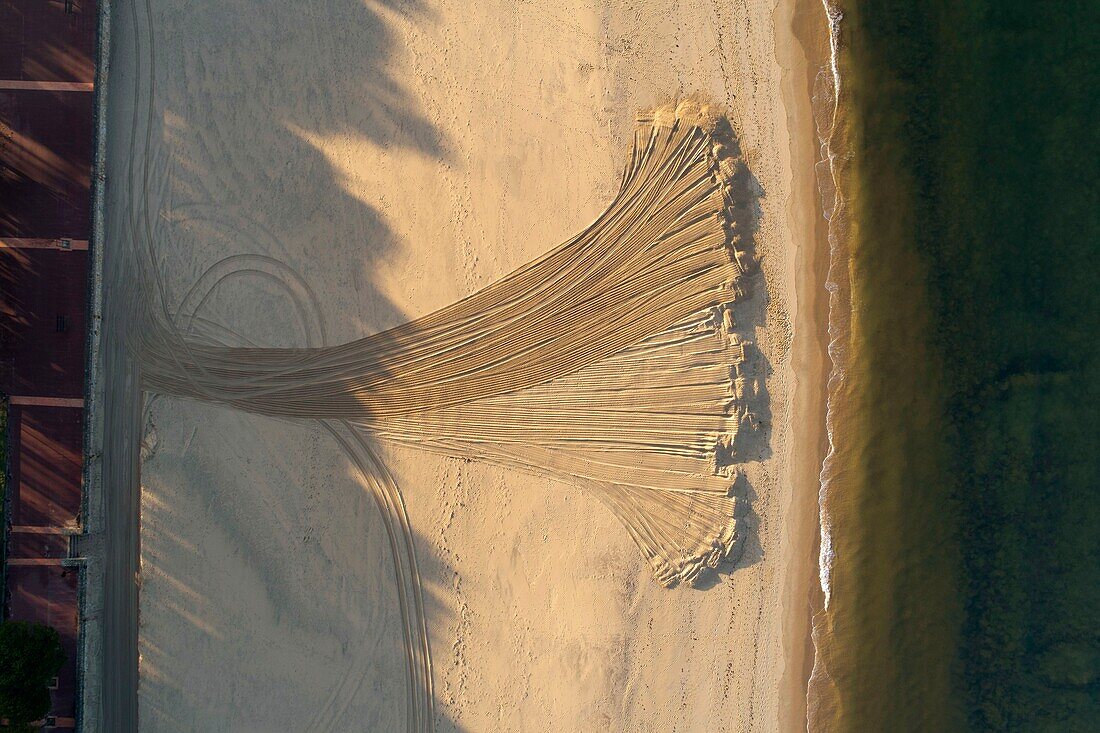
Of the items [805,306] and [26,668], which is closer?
[26,668]

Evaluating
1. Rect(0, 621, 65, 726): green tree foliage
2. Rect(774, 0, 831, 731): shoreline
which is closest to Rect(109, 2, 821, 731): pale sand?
Rect(774, 0, 831, 731): shoreline

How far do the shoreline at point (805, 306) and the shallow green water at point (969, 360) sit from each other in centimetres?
36

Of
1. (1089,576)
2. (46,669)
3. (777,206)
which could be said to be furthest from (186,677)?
(1089,576)

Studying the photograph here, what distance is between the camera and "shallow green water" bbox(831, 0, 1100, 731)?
850cm

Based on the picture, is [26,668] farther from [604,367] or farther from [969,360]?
[969,360]

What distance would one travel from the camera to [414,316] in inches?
344

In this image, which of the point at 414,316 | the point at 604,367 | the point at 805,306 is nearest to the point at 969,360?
the point at 805,306

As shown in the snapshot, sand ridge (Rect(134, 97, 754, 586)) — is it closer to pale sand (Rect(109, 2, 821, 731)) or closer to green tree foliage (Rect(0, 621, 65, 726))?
pale sand (Rect(109, 2, 821, 731))

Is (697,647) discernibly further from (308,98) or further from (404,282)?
(308,98)

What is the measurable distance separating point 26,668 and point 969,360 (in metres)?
12.1

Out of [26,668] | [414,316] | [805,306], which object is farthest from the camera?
[414,316]

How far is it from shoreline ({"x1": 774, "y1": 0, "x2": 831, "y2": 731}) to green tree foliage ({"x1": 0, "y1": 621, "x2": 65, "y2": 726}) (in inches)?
359

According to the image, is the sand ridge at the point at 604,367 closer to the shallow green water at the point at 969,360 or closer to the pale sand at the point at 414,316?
the pale sand at the point at 414,316

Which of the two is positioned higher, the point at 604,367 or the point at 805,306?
the point at 805,306
